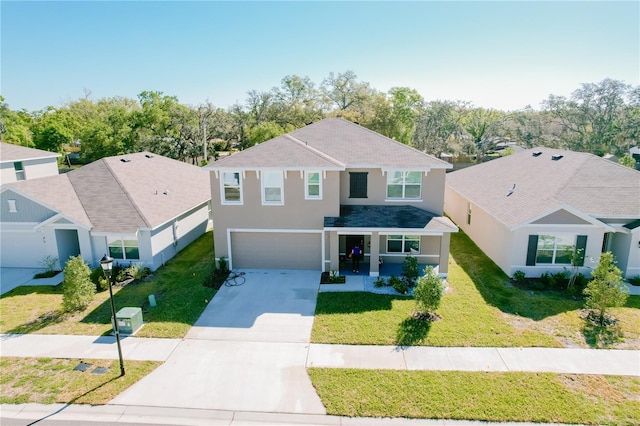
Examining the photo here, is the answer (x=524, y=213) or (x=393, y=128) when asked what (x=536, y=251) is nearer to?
(x=524, y=213)

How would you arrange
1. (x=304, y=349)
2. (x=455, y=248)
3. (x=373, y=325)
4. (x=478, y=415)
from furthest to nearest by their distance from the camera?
1. (x=455, y=248)
2. (x=373, y=325)
3. (x=304, y=349)
4. (x=478, y=415)

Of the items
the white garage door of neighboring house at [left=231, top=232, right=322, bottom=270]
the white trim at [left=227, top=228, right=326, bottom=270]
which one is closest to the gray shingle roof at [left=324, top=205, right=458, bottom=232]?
the white trim at [left=227, top=228, right=326, bottom=270]

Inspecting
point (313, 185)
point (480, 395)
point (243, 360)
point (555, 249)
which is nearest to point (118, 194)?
point (313, 185)

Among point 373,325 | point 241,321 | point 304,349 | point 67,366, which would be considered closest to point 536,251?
point 373,325

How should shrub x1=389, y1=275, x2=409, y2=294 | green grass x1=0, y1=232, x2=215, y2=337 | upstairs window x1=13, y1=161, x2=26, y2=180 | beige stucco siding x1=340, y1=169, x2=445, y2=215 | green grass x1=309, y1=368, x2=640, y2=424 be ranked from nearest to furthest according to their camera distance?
green grass x1=309, y1=368, x2=640, y2=424, green grass x1=0, y1=232, x2=215, y2=337, shrub x1=389, y1=275, x2=409, y2=294, beige stucco siding x1=340, y1=169, x2=445, y2=215, upstairs window x1=13, y1=161, x2=26, y2=180

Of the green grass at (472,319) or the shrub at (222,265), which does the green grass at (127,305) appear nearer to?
the shrub at (222,265)

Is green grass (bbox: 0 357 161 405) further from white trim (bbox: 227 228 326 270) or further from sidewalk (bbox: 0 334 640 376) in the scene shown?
white trim (bbox: 227 228 326 270)
